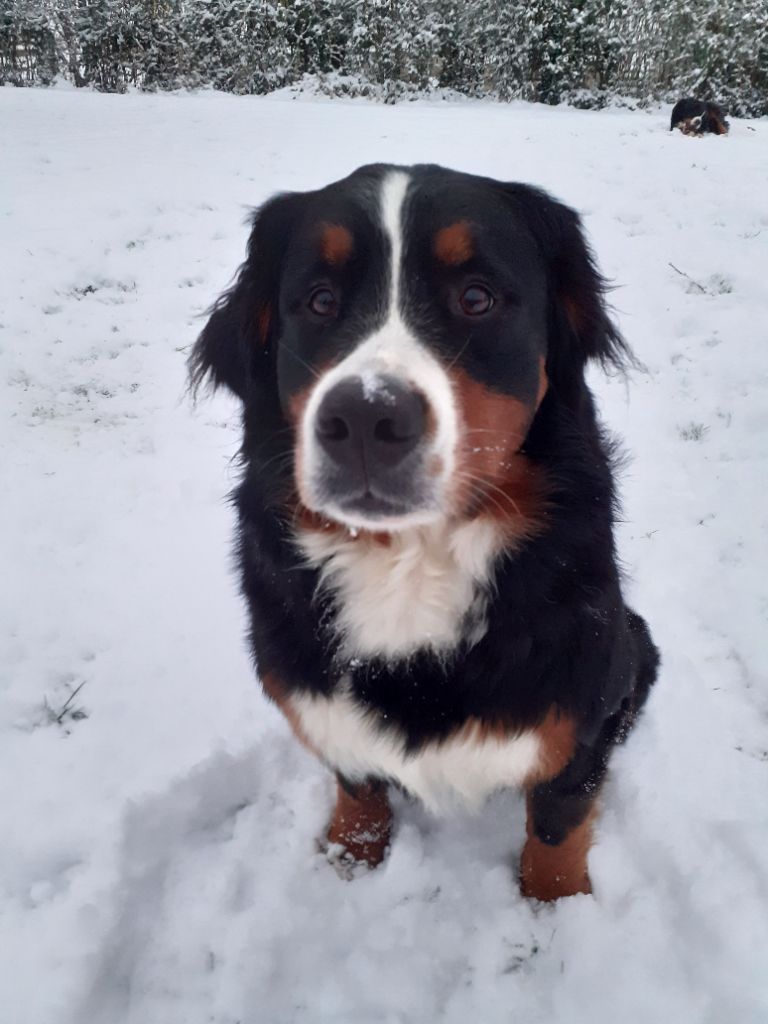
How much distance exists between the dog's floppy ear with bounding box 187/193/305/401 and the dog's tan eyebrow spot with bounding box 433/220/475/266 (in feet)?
1.77

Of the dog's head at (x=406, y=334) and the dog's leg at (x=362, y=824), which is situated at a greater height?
the dog's head at (x=406, y=334)

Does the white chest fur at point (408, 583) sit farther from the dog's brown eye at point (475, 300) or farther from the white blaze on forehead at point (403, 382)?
the dog's brown eye at point (475, 300)

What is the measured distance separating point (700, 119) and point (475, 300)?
11.5 metres

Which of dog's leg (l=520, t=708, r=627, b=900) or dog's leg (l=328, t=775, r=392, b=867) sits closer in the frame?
dog's leg (l=520, t=708, r=627, b=900)

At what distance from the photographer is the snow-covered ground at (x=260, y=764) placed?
6.47ft

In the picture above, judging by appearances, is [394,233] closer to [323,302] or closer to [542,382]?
[323,302]

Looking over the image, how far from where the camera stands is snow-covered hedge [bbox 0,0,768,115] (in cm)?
Result: 1510

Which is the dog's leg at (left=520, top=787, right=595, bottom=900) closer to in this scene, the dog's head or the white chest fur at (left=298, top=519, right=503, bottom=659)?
the white chest fur at (left=298, top=519, right=503, bottom=659)

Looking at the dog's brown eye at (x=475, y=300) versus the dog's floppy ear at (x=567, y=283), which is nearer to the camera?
the dog's brown eye at (x=475, y=300)

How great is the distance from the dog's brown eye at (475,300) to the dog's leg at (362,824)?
1.43m

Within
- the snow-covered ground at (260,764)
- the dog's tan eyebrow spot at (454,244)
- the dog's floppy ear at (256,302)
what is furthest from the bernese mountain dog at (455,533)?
the snow-covered ground at (260,764)

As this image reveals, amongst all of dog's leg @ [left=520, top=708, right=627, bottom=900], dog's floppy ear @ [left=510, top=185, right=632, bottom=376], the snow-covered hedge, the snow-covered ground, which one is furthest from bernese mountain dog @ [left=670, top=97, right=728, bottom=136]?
dog's leg @ [left=520, top=708, right=627, bottom=900]

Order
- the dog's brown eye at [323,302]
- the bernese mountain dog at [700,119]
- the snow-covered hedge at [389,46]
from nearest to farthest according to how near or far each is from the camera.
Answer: the dog's brown eye at [323,302] → the bernese mountain dog at [700,119] → the snow-covered hedge at [389,46]

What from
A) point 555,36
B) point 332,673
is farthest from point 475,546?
point 555,36
